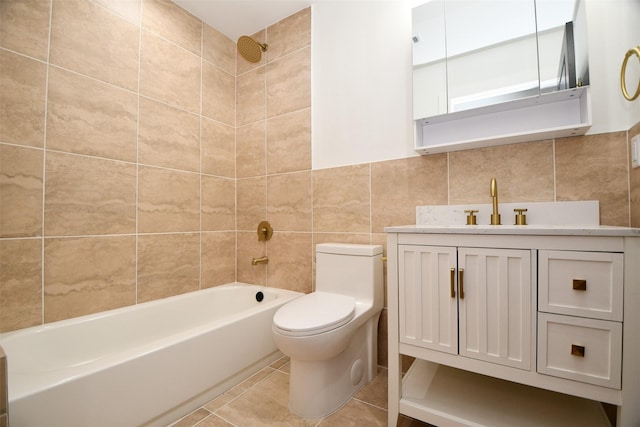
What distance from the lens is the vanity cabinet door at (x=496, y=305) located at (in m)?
0.90

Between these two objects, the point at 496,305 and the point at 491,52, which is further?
the point at 491,52

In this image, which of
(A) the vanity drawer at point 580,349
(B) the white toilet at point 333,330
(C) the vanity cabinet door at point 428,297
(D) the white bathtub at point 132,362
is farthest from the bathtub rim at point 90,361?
(A) the vanity drawer at point 580,349

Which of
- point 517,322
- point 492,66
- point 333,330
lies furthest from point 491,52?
point 333,330

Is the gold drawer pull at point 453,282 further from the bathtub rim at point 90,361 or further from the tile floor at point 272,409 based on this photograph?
the bathtub rim at point 90,361

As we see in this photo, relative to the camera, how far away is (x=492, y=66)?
52.1 inches

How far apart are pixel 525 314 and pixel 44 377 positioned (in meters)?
1.58

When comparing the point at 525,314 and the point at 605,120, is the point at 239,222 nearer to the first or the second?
the point at 525,314

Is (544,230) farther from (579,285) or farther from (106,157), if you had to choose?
(106,157)

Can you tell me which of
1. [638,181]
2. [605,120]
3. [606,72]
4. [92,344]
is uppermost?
[606,72]

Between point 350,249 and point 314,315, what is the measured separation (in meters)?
0.46

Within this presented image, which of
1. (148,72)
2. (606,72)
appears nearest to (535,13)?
(606,72)

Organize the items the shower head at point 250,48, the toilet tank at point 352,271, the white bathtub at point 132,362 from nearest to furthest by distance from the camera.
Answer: the white bathtub at point 132,362
the toilet tank at point 352,271
the shower head at point 250,48

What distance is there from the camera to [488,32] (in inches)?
52.0

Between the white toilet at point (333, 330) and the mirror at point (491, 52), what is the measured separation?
900 millimetres
